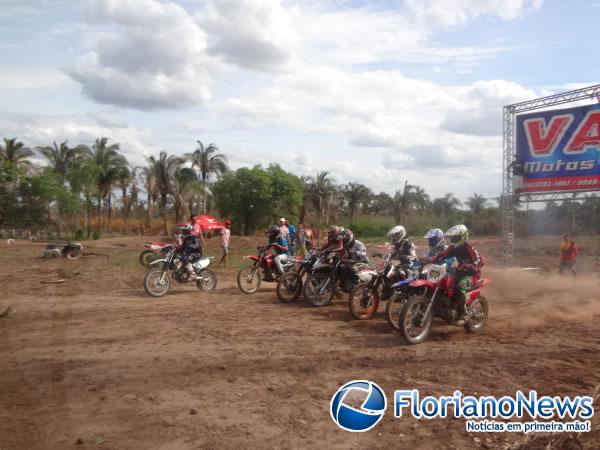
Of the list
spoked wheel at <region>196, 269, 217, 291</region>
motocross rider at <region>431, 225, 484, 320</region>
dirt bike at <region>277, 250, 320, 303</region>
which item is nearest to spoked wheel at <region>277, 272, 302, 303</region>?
dirt bike at <region>277, 250, 320, 303</region>

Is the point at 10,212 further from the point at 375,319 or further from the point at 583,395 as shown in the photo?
the point at 583,395

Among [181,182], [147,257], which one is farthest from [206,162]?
[147,257]

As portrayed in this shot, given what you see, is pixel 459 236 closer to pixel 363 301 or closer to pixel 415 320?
pixel 415 320

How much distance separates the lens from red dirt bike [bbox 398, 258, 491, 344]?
24.8ft

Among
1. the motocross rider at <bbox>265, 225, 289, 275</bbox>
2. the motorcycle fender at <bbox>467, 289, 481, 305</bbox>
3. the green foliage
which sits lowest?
the motorcycle fender at <bbox>467, 289, 481, 305</bbox>

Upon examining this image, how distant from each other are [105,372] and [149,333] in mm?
2001

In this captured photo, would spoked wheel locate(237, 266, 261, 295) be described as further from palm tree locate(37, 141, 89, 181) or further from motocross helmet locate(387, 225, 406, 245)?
palm tree locate(37, 141, 89, 181)

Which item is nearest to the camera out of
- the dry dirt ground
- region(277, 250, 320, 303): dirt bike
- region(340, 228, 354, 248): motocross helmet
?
the dry dirt ground

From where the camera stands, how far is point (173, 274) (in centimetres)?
1252

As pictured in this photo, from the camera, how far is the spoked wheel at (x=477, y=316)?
27.8 feet

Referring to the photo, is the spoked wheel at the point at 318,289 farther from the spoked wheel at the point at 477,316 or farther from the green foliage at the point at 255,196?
the green foliage at the point at 255,196

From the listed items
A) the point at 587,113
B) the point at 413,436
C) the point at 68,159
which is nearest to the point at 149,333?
the point at 413,436

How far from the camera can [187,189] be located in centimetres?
5034

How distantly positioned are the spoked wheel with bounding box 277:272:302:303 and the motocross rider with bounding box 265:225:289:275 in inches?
37.8
